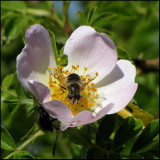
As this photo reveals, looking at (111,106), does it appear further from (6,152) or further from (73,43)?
(6,152)

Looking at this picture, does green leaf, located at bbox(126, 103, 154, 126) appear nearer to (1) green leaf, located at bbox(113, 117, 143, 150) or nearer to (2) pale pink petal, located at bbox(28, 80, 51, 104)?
(1) green leaf, located at bbox(113, 117, 143, 150)

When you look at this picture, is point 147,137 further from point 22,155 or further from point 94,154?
point 22,155

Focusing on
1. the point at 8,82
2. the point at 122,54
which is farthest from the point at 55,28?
the point at 122,54

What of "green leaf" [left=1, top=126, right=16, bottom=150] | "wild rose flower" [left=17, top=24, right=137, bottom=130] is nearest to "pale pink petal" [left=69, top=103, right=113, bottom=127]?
"wild rose flower" [left=17, top=24, right=137, bottom=130]

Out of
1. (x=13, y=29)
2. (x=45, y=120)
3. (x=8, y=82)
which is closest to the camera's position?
(x=45, y=120)

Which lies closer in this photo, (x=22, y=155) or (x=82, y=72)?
(x=22, y=155)
